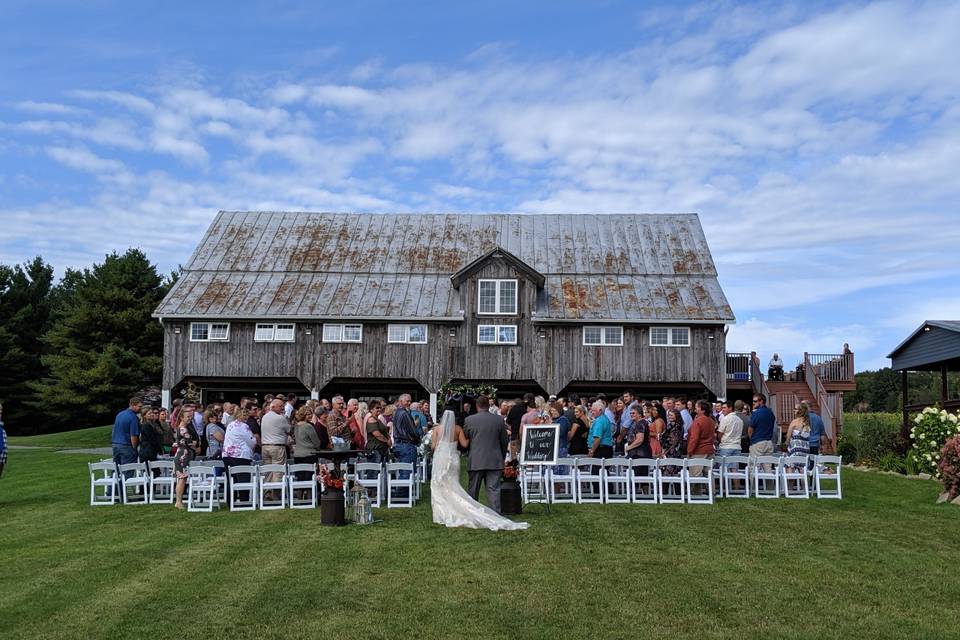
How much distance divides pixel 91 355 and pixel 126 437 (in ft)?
131

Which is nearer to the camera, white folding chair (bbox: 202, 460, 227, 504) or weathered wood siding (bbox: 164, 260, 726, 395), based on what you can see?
white folding chair (bbox: 202, 460, 227, 504)

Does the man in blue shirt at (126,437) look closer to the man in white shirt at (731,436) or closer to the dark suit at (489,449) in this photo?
the dark suit at (489,449)

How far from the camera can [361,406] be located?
63.9 feet

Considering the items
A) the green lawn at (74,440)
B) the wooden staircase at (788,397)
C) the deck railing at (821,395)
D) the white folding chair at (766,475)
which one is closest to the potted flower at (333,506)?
the white folding chair at (766,475)

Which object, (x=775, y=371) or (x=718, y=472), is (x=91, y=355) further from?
Result: (x=718, y=472)

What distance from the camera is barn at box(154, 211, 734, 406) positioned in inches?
1412

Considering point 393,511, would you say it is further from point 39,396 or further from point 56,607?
point 39,396

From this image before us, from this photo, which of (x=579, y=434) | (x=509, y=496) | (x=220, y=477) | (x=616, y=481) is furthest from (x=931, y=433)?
(x=220, y=477)

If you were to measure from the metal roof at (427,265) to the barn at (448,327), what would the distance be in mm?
80

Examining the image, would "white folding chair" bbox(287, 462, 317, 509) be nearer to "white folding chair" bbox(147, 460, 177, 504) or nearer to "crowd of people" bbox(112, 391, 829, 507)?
"crowd of people" bbox(112, 391, 829, 507)

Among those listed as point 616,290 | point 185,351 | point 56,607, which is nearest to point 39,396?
point 185,351

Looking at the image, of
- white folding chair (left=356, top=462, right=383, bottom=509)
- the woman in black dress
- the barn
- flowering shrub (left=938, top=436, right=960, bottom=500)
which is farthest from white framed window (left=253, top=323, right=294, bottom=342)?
flowering shrub (left=938, top=436, right=960, bottom=500)

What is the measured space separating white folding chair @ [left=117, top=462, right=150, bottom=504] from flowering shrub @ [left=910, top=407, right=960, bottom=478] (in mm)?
16244

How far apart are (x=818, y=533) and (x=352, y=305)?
26.2m
